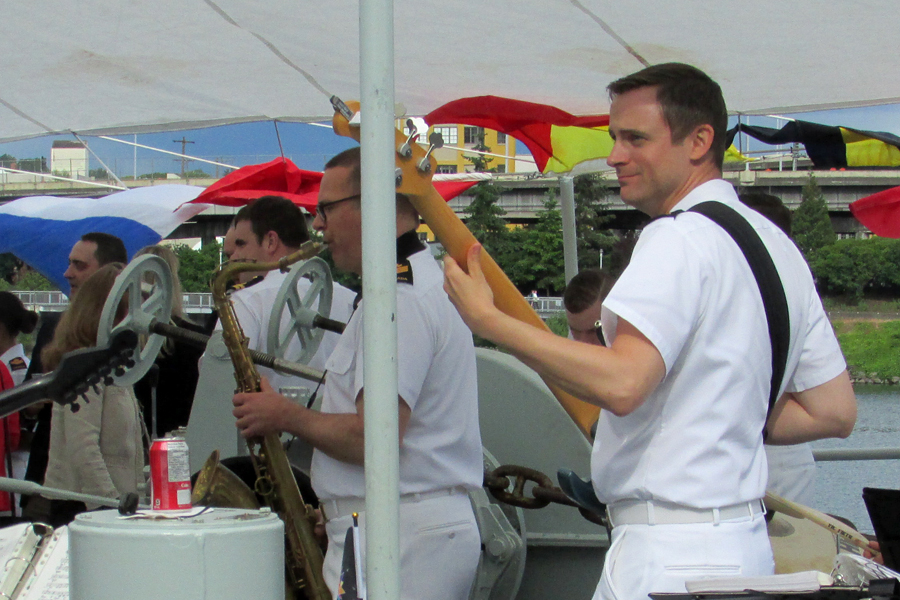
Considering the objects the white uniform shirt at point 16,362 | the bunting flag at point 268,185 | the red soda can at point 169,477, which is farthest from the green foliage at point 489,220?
the red soda can at point 169,477

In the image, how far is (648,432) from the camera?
176 cm

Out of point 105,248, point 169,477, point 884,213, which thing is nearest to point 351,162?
point 169,477

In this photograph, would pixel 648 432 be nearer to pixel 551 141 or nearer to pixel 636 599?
pixel 636 599

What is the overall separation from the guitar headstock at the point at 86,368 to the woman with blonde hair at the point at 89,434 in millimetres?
1294

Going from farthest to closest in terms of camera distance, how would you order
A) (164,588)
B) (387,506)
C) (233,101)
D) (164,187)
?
1. (164,187)
2. (233,101)
3. (387,506)
4. (164,588)

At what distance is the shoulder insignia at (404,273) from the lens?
2.55m

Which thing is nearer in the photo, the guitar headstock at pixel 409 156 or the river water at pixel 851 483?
the guitar headstock at pixel 409 156

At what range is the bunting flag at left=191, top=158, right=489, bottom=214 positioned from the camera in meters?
7.24

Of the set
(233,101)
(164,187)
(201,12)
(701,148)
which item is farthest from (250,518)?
(164,187)

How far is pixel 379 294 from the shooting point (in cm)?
173

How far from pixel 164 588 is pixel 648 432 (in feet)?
2.88

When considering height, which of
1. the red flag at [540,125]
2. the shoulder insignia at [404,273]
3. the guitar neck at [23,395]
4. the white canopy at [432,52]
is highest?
the white canopy at [432,52]

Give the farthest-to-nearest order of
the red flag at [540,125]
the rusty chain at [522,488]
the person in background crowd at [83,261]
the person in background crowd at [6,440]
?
the red flag at [540,125]
the person in background crowd at [83,261]
the person in background crowd at [6,440]
the rusty chain at [522,488]

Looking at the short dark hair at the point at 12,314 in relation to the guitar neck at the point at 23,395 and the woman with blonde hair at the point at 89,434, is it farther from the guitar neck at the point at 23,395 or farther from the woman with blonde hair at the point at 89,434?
the guitar neck at the point at 23,395
